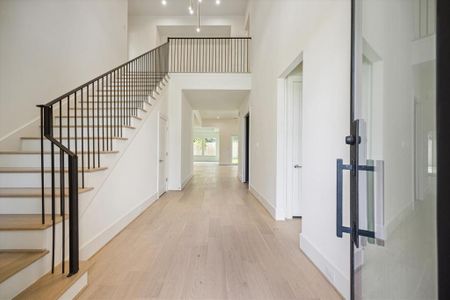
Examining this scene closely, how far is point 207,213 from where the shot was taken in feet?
13.6

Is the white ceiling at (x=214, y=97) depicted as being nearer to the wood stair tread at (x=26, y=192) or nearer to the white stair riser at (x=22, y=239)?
the wood stair tread at (x=26, y=192)

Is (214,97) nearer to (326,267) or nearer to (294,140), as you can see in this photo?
(294,140)

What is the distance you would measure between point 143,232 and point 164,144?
306 centimetres

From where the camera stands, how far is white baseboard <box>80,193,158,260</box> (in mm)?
2389

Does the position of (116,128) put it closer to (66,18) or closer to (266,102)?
(66,18)

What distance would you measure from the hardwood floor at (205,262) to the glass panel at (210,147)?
14049 millimetres

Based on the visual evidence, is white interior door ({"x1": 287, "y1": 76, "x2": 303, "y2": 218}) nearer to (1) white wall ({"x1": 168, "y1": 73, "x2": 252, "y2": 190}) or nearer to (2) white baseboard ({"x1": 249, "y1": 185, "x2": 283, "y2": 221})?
(2) white baseboard ({"x1": 249, "y1": 185, "x2": 283, "y2": 221})

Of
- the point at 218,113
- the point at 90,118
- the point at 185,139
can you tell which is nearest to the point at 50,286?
the point at 90,118

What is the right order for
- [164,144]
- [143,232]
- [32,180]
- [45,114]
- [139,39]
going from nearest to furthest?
[45,114] < [32,180] < [143,232] < [164,144] < [139,39]

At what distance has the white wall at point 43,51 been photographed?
10.1 feet

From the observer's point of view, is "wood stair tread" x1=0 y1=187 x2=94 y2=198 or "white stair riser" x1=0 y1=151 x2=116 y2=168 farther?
"white stair riser" x1=0 y1=151 x2=116 y2=168

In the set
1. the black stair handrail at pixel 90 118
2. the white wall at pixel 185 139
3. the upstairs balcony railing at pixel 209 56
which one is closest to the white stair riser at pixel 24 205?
the black stair handrail at pixel 90 118

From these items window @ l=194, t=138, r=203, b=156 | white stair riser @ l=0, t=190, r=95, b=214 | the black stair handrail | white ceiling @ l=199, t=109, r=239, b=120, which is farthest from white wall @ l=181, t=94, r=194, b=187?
window @ l=194, t=138, r=203, b=156

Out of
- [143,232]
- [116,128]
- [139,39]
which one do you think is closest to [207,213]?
[143,232]
